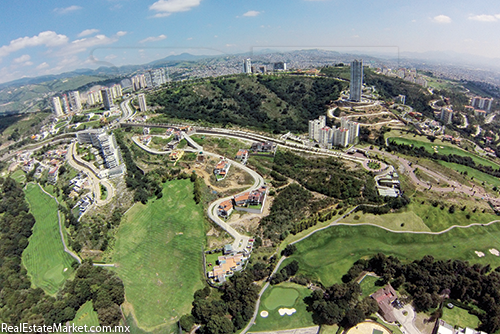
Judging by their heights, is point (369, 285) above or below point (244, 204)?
below

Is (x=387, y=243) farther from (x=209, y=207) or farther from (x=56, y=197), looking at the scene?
(x=56, y=197)

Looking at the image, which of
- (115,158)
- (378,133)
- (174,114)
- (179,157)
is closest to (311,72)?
(378,133)

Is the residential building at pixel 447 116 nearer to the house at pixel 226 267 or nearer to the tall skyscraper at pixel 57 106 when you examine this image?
the house at pixel 226 267

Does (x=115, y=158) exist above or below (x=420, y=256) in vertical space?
above

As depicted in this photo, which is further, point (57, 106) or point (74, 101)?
point (74, 101)

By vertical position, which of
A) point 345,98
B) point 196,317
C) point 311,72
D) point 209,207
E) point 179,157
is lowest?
point 196,317

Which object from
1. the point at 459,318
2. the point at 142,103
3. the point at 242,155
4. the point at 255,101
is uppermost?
the point at 142,103

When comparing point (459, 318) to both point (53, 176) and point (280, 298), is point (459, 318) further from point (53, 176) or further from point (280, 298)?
point (53, 176)

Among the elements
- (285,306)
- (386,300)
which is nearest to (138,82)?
(285,306)
